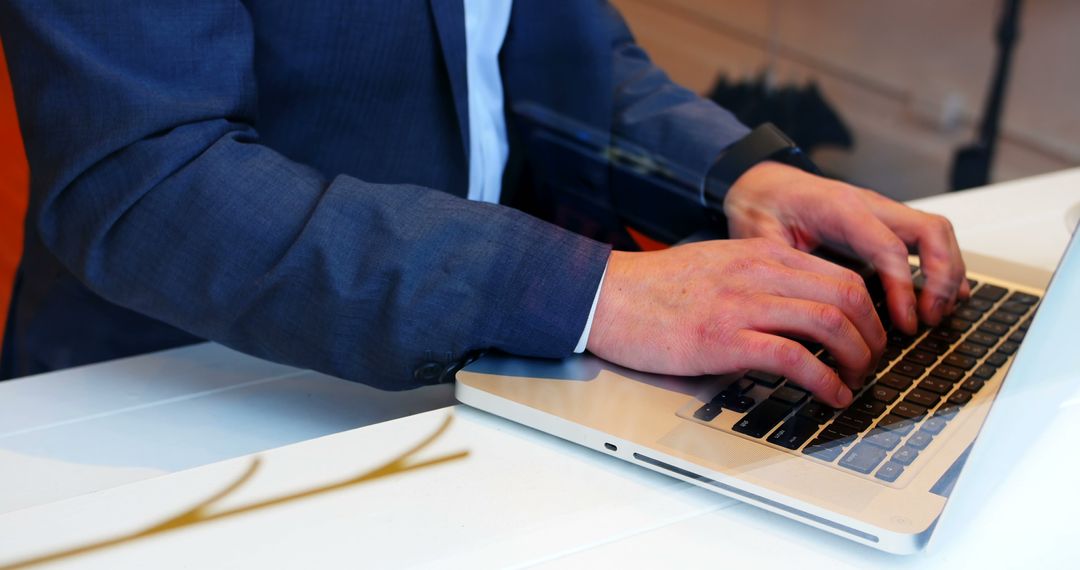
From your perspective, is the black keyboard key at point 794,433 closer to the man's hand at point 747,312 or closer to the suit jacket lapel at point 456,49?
the man's hand at point 747,312

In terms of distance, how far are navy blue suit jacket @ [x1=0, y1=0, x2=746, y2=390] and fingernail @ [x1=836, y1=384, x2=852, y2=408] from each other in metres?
0.14

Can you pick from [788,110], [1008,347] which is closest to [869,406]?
[1008,347]

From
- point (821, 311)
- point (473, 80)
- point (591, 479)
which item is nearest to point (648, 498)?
point (591, 479)

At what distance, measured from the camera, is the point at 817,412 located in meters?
0.54

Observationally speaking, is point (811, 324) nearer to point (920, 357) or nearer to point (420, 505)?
point (920, 357)

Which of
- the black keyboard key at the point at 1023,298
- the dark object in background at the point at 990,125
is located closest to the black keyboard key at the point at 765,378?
the black keyboard key at the point at 1023,298

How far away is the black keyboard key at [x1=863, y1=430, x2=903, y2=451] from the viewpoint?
51cm

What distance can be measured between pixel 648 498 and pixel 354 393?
0.86 ft

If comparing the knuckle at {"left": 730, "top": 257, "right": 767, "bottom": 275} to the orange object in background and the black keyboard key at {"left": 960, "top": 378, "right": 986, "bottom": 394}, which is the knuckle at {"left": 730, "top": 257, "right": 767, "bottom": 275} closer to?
the black keyboard key at {"left": 960, "top": 378, "right": 986, "bottom": 394}

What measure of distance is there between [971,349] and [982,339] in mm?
19

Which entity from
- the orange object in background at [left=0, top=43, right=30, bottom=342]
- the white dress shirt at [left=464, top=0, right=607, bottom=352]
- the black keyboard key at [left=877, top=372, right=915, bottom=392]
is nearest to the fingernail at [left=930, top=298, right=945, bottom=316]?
the black keyboard key at [left=877, top=372, right=915, bottom=392]

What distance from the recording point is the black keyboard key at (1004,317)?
25.7 inches

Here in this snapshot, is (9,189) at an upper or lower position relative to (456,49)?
lower

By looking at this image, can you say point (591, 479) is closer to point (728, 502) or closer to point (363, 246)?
point (728, 502)
